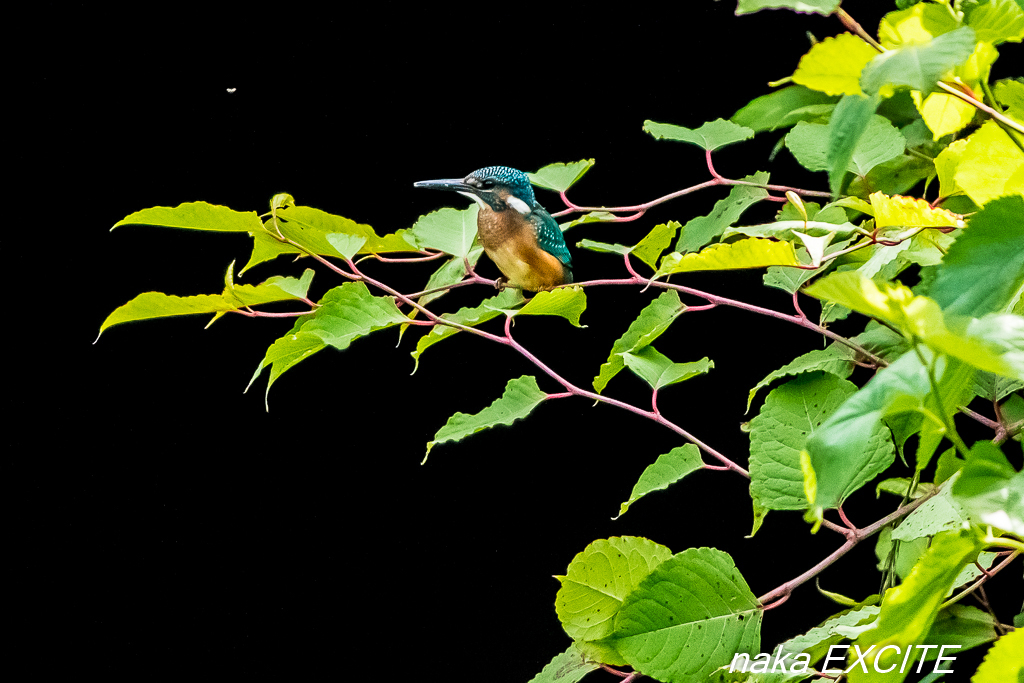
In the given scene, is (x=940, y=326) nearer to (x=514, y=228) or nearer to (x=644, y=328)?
(x=644, y=328)

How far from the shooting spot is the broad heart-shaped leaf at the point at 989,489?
43 centimetres

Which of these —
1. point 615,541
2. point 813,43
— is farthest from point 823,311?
point 813,43

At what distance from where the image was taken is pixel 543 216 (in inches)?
35.3

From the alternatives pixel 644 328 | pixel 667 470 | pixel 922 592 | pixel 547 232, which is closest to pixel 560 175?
pixel 547 232

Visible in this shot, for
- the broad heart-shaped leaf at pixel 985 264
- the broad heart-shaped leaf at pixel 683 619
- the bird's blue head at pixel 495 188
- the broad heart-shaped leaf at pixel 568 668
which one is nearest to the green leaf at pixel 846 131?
the broad heart-shaped leaf at pixel 985 264

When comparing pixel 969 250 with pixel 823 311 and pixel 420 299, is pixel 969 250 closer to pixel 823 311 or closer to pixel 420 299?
pixel 823 311

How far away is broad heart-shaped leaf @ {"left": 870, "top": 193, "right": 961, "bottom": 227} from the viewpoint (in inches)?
22.9

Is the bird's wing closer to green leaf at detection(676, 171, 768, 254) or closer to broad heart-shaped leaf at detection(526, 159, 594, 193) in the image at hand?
broad heart-shaped leaf at detection(526, 159, 594, 193)

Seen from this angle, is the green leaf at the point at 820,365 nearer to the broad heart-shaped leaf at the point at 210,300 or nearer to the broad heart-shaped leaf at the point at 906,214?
the broad heart-shaped leaf at the point at 906,214

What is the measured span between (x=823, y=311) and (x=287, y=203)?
0.45 metres

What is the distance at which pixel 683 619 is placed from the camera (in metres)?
0.64

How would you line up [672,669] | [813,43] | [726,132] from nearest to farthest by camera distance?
[813,43] < [672,669] < [726,132]

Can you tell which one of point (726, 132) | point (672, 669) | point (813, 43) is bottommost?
point (672, 669)

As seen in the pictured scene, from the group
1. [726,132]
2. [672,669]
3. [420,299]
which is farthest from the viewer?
[726,132]
